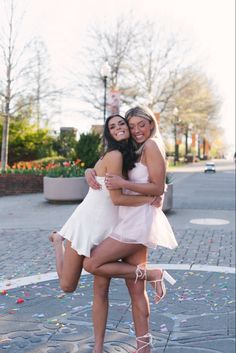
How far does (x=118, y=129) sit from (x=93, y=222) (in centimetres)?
63

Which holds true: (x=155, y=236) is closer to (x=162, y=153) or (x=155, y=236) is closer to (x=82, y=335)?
(x=162, y=153)

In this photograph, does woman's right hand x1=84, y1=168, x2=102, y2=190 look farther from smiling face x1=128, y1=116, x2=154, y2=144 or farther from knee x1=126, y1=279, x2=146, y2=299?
knee x1=126, y1=279, x2=146, y2=299

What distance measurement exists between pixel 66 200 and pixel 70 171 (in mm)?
970

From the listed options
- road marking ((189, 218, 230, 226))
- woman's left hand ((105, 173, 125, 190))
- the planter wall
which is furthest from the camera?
the planter wall

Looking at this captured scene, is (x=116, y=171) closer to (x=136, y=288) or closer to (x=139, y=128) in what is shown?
(x=139, y=128)

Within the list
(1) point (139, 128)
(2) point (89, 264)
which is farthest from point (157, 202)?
(2) point (89, 264)

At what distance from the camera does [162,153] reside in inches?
124

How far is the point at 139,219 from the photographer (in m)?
3.14

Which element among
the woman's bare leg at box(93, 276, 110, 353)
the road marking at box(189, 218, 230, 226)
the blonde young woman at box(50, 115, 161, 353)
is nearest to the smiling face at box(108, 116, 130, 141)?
the blonde young woman at box(50, 115, 161, 353)

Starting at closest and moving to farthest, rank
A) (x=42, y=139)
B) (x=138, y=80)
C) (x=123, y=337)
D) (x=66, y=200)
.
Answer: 1. (x=123, y=337)
2. (x=66, y=200)
3. (x=42, y=139)
4. (x=138, y=80)

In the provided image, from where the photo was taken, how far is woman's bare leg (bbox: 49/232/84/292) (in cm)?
319

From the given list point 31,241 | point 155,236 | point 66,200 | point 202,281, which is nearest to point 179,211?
point 66,200

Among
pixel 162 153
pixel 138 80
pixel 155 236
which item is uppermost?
pixel 138 80

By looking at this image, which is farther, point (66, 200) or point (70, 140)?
point (70, 140)
